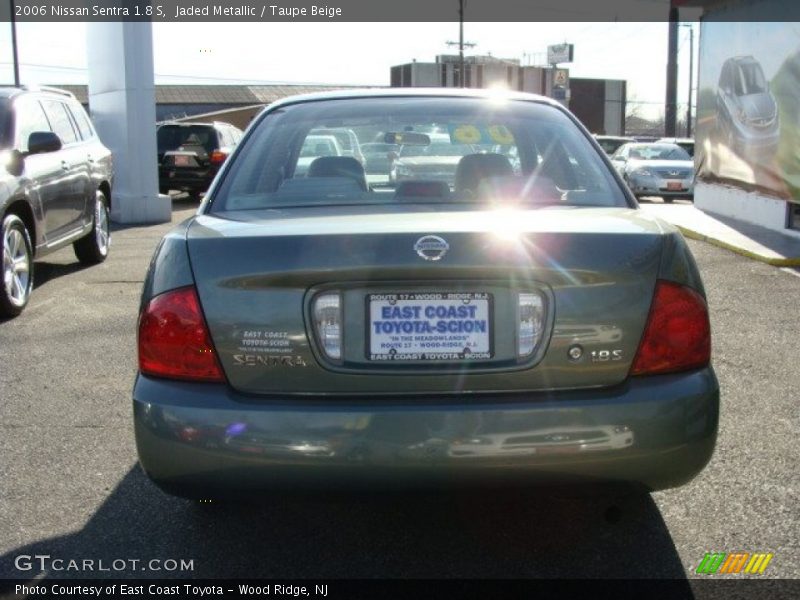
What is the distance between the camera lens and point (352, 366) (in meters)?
2.80

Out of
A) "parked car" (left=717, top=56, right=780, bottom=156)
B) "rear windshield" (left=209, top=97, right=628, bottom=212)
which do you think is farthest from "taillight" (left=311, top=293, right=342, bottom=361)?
"parked car" (left=717, top=56, right=780, bottom=156)

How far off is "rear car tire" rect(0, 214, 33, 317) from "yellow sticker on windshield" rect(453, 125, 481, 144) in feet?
13.8

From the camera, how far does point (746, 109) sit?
1371cm

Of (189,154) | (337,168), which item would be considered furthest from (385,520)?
(189,154)

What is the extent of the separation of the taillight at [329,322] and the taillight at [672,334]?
854 millimetres

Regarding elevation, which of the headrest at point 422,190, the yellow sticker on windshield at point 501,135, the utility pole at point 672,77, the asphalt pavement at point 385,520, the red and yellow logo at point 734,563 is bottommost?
the asphalt pavement at point 385,520

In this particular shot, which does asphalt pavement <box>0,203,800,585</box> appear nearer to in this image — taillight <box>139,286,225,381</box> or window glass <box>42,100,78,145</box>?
taillight <box>139,286,225,381</box>

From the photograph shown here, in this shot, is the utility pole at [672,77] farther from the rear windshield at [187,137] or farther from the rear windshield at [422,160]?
the rear windshield at [422,160]

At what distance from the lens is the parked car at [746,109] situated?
41.8ft

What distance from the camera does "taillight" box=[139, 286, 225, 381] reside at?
2857 mm

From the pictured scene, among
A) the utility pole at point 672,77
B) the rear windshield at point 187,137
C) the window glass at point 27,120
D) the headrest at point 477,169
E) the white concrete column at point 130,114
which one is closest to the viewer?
the headrest at point 477,169

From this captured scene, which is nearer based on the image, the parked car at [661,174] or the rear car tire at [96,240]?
the rear car tire at [96,240]

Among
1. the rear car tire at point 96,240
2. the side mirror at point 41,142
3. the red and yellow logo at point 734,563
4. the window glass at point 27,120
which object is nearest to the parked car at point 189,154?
the rear car tire at point 96,240

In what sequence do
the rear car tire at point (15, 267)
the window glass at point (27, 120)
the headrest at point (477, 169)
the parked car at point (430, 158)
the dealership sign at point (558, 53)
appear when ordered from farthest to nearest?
the dealership sign at point (558, 53) → the window glass at point (27, 120) → the rear car tire at point (15, 267) → the parked car at point (430, 158) → the headrest at point (477, 169)
